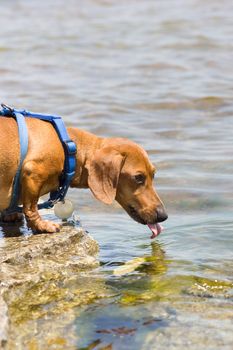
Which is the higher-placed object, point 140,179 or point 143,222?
point 140,179

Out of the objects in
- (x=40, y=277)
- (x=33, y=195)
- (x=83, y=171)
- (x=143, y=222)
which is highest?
(x=83, y=171)

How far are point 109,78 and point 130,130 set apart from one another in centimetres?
334

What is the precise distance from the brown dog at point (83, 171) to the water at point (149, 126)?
0.48 meters

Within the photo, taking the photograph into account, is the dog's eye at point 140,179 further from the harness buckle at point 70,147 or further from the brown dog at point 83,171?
the harness buckle at point 70,147

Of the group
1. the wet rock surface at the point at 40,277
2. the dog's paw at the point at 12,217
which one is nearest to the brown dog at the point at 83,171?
the wet rock surface at the point at 40,277

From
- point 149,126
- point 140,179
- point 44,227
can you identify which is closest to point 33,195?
point 44,227

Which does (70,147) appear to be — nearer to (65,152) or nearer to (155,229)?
(65,152)

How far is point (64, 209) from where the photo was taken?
21.0 ft

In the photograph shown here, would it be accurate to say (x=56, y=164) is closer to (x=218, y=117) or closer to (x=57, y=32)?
(x=218, y=117)

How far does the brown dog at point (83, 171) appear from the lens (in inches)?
229

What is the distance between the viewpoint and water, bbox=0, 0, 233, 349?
4855 millimetres

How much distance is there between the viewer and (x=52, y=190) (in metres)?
6.08

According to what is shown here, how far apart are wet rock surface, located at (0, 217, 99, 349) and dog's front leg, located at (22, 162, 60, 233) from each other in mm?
96

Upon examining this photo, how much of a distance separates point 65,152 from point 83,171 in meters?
0.25
